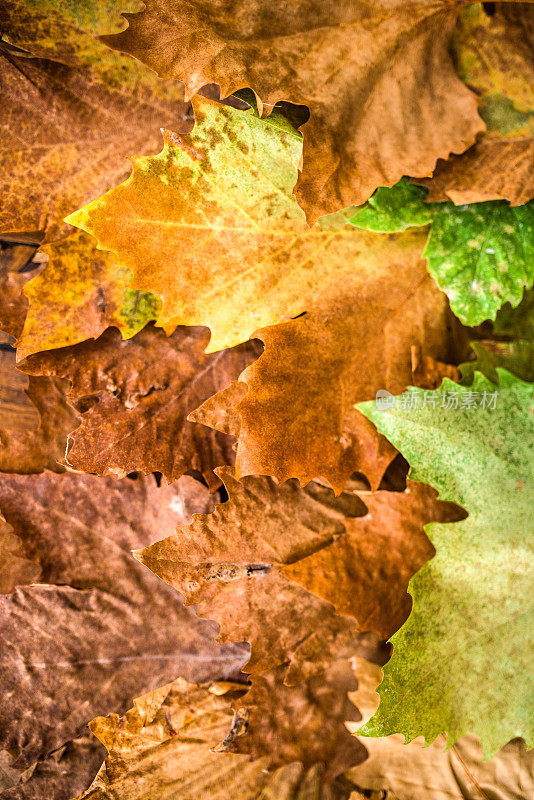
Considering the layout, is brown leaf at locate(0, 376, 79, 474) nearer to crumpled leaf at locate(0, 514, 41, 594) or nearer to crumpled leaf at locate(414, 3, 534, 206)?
crumpled leaf at locate(0, 514, 41, 594)

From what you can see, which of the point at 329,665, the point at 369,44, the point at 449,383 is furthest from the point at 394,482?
the point at 369,44

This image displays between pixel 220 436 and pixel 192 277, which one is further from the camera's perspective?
pixel 220 436

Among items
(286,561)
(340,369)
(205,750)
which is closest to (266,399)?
(340,369)

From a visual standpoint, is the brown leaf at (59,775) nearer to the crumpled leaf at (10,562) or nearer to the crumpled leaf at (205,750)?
the crumpled leaf at (205,750)

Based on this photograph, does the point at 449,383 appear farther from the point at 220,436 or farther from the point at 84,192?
the point at 84,192

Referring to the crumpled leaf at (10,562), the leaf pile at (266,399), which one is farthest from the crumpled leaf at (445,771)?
the crumpled leaf at (10,562)

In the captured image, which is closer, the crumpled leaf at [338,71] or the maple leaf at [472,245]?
the crumpled leaf at [338,71]

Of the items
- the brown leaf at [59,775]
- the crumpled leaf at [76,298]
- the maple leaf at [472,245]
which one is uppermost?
the maple leaf at [472,245]
